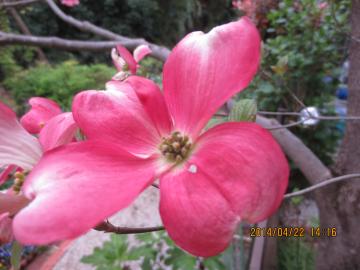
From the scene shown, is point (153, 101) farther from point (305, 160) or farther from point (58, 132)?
point (305, 160)

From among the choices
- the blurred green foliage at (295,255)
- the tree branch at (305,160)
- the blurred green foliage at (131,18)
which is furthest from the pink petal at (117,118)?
the blurred green foliage at (131,18)

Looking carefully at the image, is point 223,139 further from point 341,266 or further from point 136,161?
point 341,266

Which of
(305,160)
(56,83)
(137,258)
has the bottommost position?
(56,83)

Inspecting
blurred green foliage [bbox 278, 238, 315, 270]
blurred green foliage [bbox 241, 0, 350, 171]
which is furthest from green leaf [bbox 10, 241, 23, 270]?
blurred green foliage [bbox 241, 0, 350, 171]

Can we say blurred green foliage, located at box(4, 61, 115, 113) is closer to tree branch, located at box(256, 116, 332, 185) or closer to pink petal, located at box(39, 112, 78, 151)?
tree branch, located at box(256, 116, 332, 185)

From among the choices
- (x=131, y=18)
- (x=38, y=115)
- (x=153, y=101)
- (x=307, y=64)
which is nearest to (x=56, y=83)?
(x=131, y=18)
